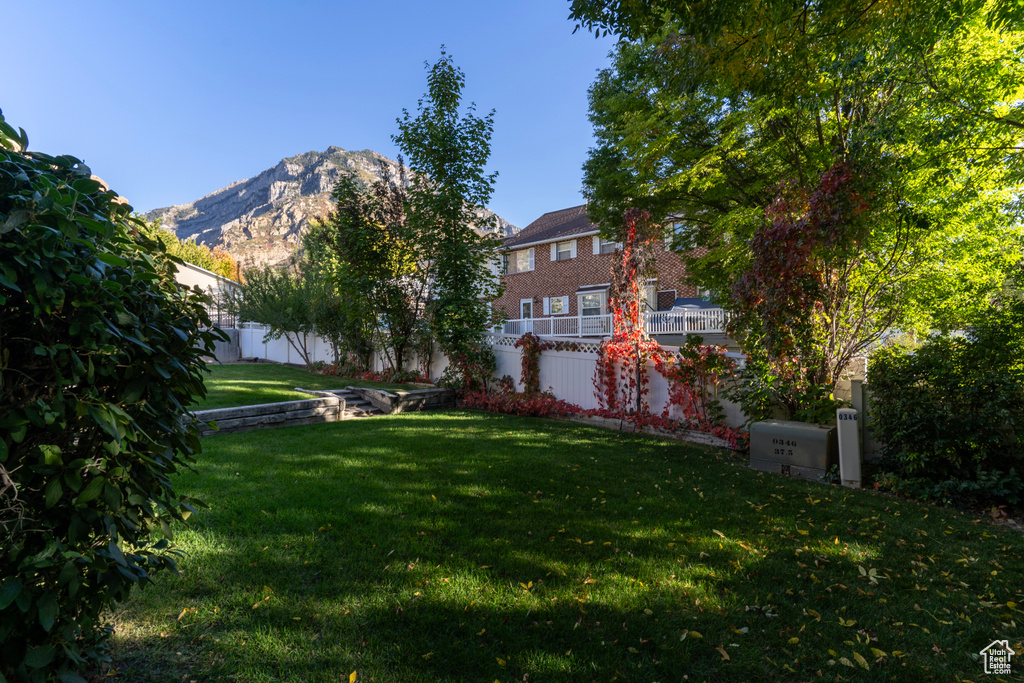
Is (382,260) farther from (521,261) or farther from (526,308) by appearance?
(521,261)

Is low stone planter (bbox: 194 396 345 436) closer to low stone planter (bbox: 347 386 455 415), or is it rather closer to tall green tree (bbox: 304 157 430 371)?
low stone planter (bbox: 347 386 455 415)

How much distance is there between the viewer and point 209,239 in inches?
4412

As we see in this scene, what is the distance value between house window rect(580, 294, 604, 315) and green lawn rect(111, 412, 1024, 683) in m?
19.1

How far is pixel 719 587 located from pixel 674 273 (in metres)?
20.3

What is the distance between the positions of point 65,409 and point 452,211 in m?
9.86

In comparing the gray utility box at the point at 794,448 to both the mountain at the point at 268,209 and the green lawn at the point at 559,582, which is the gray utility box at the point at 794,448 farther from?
the mountain at the point at 268,209

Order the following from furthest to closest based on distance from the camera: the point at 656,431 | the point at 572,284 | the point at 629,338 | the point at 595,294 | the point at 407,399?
the point at 572,284
the point at 595,294
the point at 407,399
the point at 629,338
the point at 656,431

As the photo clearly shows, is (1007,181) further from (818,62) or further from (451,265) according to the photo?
(451,265)

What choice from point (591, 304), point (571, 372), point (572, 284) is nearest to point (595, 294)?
point (591, 304)

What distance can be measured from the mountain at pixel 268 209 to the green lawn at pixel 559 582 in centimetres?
10034

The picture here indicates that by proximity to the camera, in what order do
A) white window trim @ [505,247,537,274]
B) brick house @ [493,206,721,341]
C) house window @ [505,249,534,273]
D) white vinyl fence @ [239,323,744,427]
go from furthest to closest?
house window @ [505,249,534,273] → white window trim @ [505,247,537,274] → brick house @ [493,206,721,341] → white vinyl fence @ [239,323,744,427]

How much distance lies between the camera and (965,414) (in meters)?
4.91

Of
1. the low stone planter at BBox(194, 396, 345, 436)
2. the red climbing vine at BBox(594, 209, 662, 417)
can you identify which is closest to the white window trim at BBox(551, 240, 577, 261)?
the red climbing vine at BBox(594, 209, 662, 417)

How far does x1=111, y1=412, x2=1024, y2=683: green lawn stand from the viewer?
229cm
